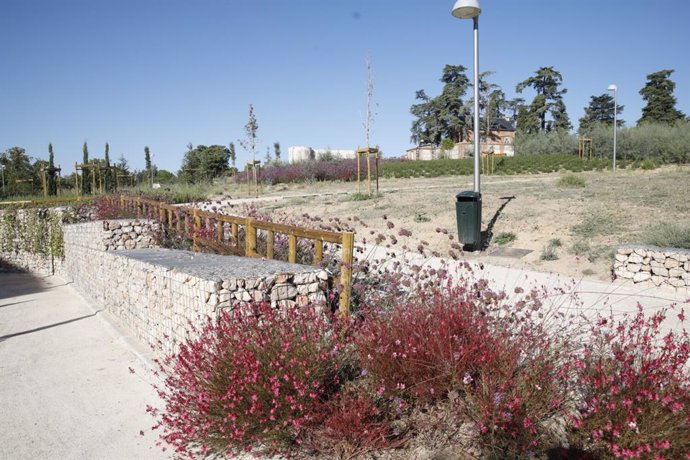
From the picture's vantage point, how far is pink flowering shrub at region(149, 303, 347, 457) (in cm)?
315

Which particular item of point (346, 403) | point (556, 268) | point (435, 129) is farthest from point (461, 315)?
point (435, 129)

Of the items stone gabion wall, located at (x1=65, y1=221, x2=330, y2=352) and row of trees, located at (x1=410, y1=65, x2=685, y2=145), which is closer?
stone gabion wall, located at (x1=65, y1=221, x2=330, y2=352)

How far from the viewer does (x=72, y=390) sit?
4969 millimetres

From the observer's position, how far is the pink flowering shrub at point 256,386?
3.15 metres

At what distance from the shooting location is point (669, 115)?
5369 centimetres

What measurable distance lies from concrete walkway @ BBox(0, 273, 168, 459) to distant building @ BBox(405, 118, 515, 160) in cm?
4606

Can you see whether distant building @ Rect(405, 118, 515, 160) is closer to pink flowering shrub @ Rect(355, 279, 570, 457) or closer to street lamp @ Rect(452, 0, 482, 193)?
street lamp @ Rect(452, 0, 482, 193)

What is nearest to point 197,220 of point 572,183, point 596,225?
point 596,225

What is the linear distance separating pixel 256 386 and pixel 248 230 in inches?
133

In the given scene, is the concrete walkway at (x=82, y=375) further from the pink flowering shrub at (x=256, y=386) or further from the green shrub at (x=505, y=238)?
the green shrub at (x=505, y=238)

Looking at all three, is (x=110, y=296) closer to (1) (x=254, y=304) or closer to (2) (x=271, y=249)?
(2) (x=271, y=249)

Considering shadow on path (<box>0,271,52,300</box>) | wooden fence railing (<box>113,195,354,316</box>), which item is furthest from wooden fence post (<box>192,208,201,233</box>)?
shadow on path (<box>0,271,52,300</box>)

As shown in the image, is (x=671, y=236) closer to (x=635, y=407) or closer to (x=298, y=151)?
(x=635, y=407)

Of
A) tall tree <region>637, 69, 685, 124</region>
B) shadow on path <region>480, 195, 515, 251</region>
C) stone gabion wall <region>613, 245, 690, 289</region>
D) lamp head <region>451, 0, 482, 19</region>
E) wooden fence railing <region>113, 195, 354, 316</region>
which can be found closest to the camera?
wooden fence railing <region>113, 195, 354, 316</region>
